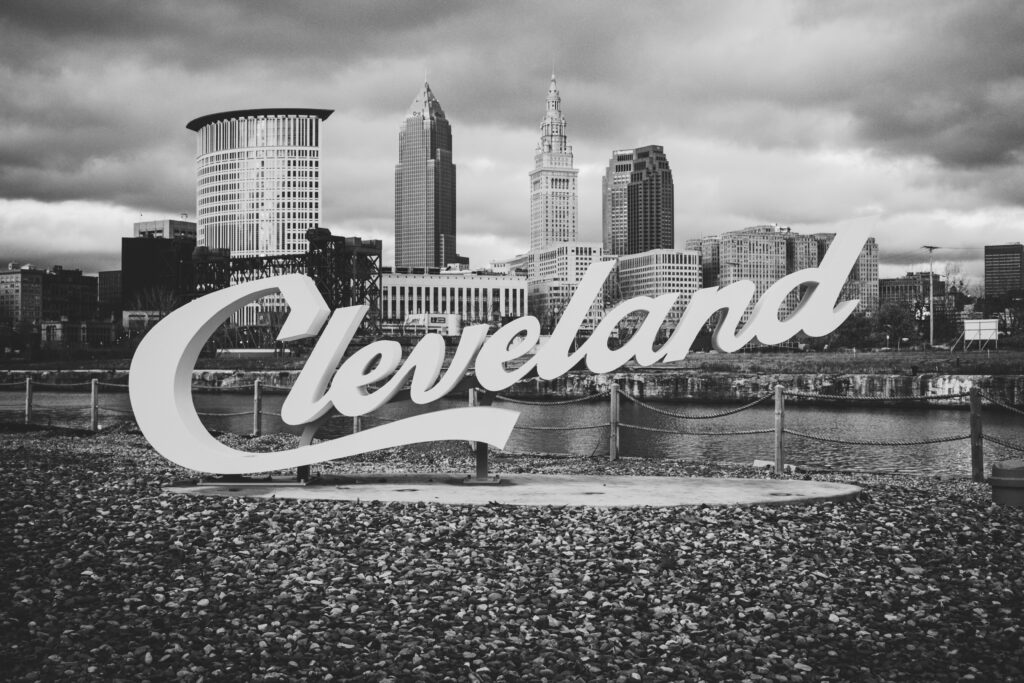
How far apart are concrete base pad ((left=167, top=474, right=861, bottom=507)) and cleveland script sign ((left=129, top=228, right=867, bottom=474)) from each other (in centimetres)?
63

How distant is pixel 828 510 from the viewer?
12.1 m

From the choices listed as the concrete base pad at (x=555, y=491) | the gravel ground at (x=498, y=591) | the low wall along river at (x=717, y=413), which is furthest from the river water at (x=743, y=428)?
Result: the gravel ground at (x=498, y=591)

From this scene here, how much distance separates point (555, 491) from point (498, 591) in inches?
178

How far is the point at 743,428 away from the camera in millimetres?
42750

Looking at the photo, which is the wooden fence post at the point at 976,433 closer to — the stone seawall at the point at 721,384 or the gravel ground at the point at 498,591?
the gravel ground at the point at 498,591

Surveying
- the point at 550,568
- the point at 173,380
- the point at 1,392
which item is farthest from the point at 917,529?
the point at 1,392

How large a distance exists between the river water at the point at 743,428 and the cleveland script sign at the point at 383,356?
504 centimetres

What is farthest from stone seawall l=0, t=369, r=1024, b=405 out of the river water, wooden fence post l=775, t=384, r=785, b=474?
wooden fence post l=775, t=384, r=785, b=474

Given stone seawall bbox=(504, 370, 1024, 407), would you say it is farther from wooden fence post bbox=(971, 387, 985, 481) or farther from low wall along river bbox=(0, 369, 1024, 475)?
wooden fence post bbox=(971, 387, 985, 481)

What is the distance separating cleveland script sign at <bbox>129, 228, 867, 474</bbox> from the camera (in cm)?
1314

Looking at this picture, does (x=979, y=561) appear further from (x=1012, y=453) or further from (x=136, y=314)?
(x=136, y=314)

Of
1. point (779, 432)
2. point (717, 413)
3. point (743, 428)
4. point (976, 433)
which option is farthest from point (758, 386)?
point (976, 433)

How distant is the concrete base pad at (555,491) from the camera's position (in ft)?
41.3

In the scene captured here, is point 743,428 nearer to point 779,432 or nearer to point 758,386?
point 779,432
